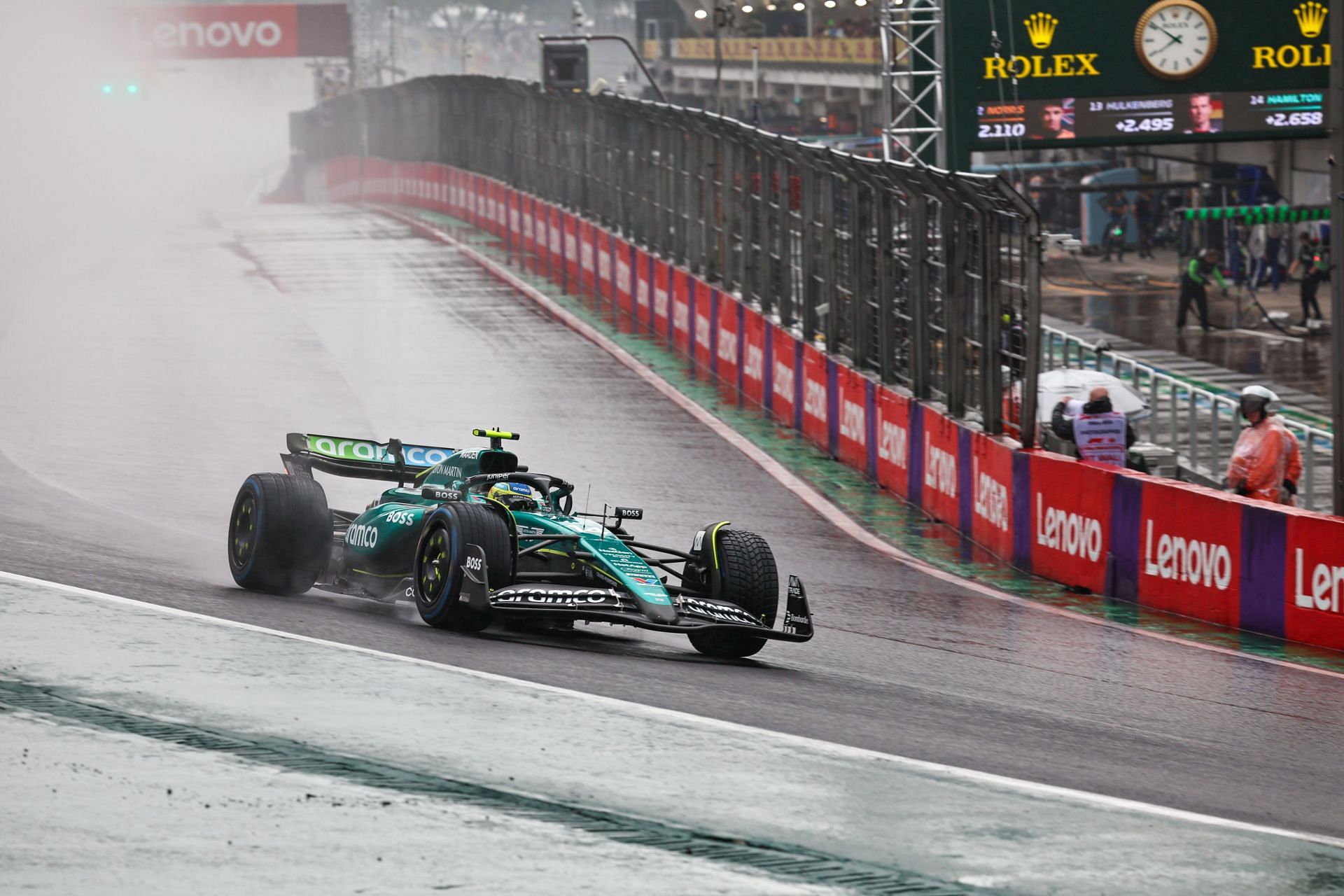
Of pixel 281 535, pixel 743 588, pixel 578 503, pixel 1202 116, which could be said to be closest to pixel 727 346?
pixel 578 503

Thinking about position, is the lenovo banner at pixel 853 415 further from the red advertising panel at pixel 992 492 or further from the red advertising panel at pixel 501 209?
the red advertising panel at pixel 501 209

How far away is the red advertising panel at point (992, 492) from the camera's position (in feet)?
49.4

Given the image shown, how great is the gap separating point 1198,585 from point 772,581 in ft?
13.3

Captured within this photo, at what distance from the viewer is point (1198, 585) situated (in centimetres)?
1270

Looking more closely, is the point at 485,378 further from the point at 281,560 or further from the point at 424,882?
the point at 424,882

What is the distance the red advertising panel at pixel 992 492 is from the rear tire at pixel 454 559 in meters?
6.51

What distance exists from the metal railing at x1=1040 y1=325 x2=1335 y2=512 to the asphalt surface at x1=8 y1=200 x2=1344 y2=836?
4.37 m

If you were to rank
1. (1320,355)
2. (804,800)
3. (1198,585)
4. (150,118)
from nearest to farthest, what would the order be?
1. (804,800)
2. (1198,585)
3. (1320,355)
4. (150,118)

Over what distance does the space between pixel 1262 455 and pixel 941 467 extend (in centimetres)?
318

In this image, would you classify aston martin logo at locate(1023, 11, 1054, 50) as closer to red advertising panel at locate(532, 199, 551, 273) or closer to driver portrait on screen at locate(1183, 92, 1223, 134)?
driver portrait on screen at locate(1183, 92, 1223, 134)

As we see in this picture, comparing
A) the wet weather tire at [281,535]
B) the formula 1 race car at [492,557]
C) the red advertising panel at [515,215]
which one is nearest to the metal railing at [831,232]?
the red advertising panel at [515,215]

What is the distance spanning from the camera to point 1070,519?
1405 centimetres

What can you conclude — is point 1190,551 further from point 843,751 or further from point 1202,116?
point 1202,116

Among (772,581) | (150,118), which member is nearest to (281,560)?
(772,581)
